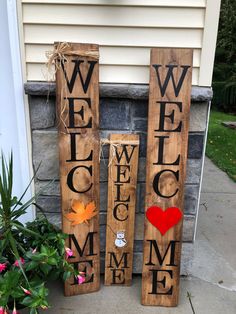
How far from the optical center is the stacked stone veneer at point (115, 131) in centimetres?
213

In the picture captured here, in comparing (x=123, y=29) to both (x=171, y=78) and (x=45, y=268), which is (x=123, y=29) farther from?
(x=45, y=268)

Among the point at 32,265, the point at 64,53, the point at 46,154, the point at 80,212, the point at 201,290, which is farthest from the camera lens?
the point at 201,290

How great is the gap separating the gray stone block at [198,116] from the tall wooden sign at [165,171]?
0.16 m

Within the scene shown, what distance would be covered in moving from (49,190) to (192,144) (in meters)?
1.01

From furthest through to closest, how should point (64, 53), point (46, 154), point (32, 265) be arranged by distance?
point (46, 154), point (64, 53), point (32, 265)

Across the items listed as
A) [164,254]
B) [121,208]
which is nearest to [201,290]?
[164,254]

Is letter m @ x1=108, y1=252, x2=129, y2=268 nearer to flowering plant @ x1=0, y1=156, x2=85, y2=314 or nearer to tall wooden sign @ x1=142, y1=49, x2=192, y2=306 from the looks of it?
tall wooden sign @ x1=142, y1=49, x2=192, y2=306

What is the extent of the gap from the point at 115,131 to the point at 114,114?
0.11m

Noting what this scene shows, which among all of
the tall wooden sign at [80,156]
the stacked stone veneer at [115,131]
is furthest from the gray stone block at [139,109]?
the tall wooden sign at [80,156]

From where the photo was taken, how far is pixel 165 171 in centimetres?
211

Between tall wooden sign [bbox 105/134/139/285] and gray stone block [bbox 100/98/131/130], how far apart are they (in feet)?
0.29

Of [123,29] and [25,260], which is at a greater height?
[123,29]

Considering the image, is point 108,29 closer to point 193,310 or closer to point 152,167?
point 152,167

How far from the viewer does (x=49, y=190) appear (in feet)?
7.80
